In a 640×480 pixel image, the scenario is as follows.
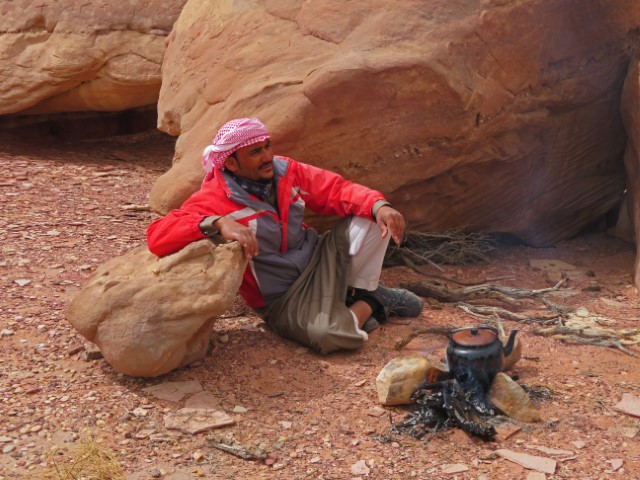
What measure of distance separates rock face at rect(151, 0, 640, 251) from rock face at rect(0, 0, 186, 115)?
127cm

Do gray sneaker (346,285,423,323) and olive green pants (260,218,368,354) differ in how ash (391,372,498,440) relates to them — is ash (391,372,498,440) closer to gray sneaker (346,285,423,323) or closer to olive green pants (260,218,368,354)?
olive green pants (260,218,368,354)

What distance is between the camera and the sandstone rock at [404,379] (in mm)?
3502

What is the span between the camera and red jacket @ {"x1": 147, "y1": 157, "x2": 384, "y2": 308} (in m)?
4.09

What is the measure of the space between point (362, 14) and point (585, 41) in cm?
137

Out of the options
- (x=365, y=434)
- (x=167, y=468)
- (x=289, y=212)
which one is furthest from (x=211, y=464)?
(x=289, y=212)

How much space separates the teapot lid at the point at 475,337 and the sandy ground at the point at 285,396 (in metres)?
0.31

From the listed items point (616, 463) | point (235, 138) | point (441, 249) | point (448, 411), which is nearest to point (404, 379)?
point (448, 411)

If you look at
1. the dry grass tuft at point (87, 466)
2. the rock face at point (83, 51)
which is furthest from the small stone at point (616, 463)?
the rock face at point (83, 51)

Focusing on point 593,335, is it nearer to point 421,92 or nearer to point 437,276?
point 437,276

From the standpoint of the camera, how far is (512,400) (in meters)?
3.45

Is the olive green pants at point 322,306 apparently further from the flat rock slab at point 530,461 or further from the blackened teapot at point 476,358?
the flat rock slab at point 530,461

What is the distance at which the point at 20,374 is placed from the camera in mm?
3746

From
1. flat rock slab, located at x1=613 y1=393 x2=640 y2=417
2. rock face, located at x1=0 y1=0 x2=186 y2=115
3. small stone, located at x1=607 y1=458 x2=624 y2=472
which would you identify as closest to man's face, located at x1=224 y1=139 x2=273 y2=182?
flat rock slab, located at x1=613 y1=393 x2=640 y2=417

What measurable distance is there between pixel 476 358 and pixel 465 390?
0.42ft
